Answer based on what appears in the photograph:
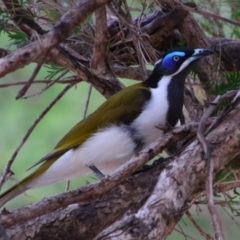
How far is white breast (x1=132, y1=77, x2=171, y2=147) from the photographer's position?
1698mm

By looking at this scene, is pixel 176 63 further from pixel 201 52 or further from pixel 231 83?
pixel 231 83

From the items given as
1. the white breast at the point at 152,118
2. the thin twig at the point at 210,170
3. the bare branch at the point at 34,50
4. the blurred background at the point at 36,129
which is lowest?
the blurred background at the point at 36,129

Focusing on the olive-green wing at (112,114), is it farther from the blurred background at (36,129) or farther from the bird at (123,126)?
the blurred background at (36,129)

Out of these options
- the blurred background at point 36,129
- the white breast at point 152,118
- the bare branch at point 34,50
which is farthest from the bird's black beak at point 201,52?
the blurred background at point 36,129

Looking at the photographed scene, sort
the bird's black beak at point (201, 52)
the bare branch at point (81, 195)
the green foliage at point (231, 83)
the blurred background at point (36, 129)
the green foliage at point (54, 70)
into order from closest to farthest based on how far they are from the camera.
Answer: the bare branch at point (81, 195), the green foliage at point (231, 83), the bird's black beak at point (201, 52), the green foliage at point (54, 70), the blurred background at point (36, 129)

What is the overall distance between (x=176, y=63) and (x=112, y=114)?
0.67 feet

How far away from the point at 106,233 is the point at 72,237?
38 centimetres

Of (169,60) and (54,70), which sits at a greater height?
(54,70)

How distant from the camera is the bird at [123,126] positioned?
1.71 metres

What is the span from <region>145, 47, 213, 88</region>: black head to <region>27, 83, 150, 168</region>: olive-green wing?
42 millimetres

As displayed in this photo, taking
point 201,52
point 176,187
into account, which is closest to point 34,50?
point 176,187

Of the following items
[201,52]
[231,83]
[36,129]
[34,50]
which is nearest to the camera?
[34,50]

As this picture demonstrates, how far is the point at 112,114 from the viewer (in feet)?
5.75

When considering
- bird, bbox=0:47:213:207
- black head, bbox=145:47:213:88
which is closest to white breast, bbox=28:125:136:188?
bird, bbox=0:47:213:207
